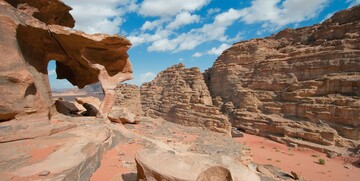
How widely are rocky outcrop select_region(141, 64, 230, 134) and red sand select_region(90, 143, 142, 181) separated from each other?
611 inches

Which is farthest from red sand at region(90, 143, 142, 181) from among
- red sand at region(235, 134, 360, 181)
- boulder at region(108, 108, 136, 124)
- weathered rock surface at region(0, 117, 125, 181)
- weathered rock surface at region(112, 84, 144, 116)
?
weathered rock surface at region(112, 84, 144, 116)

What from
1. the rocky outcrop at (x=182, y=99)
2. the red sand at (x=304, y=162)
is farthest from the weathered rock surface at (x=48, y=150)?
the rocky outcrop at (x=182, y=99)

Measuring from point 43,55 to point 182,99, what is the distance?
2320 cm

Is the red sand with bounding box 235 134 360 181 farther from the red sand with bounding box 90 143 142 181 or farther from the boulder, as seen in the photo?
the red sand with bounding box 90 143 142 181

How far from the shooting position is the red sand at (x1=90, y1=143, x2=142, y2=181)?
4.80 m

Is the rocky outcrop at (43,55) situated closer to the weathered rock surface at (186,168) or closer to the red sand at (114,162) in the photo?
the red sand at (114,162)

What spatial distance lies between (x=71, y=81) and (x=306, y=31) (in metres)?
29.0

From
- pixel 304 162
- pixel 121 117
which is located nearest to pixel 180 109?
pixel 304 162

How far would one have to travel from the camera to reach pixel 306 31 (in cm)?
2894

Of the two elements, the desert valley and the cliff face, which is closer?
the desert valley

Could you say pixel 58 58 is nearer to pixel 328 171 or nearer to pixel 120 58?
pixel 120 58

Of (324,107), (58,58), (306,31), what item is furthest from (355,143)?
(58,58)

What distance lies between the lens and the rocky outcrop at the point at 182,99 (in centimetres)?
2339

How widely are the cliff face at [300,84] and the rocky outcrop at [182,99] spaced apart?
4.30 meters
